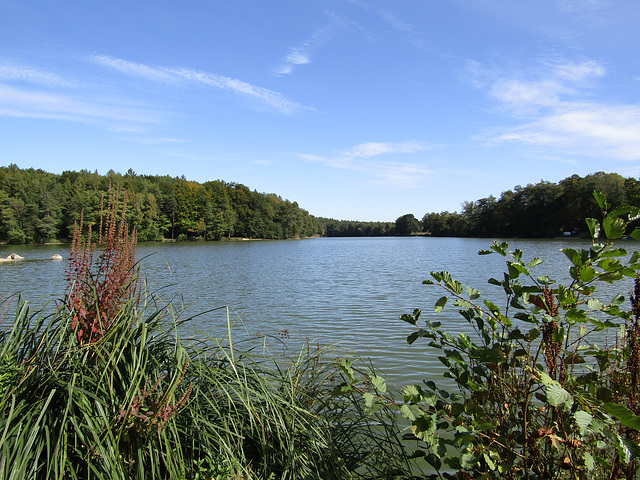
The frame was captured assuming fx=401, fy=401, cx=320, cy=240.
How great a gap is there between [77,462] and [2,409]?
1.59ft

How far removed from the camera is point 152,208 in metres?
65.9

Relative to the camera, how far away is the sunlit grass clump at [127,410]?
82.1 inches

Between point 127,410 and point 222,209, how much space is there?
9522cm

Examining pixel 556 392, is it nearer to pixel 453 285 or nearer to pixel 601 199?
pixel 453 285

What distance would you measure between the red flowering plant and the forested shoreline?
34401mm

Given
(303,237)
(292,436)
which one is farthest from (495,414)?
(303,237)

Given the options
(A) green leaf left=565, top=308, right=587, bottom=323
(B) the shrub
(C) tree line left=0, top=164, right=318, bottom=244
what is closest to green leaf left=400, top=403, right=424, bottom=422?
(B) the shrub

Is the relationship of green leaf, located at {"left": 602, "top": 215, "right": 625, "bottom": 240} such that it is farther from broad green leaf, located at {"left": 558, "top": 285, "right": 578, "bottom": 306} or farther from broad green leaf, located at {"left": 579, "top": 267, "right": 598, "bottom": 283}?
broad green leaf, located at {"left": 558, "top": 285, "right": 578, "bottom": 306}

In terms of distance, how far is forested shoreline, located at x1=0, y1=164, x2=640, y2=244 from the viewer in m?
59.3

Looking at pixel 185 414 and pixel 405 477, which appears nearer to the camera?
pixel 185 414

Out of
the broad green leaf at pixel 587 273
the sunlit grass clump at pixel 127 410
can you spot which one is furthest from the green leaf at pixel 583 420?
the sunlit grass clump at pixel 127 410

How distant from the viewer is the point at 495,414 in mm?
2230

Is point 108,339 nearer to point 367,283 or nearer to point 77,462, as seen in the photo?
point 77,462

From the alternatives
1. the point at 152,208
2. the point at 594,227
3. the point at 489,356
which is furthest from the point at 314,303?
the point at 152,208
